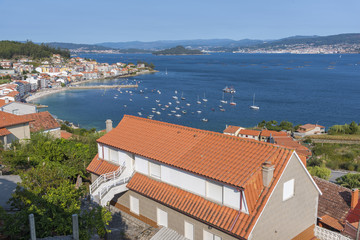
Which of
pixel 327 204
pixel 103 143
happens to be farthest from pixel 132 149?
pixel 327 204

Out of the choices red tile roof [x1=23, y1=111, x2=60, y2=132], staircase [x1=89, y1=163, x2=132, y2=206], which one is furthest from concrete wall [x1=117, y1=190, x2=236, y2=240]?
red tile roof [x1=23, y1=111, x2=60, y2=132]

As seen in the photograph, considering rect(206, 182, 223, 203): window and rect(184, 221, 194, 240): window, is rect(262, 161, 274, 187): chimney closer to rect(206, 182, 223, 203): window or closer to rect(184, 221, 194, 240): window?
rect(206, 182, 223, 203): window

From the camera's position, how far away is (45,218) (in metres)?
7.99

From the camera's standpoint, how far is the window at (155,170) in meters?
12.0

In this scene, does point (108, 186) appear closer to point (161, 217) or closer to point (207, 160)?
point (161, 217)

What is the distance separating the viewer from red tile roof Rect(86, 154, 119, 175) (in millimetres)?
13652

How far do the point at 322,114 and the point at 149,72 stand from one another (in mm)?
102968

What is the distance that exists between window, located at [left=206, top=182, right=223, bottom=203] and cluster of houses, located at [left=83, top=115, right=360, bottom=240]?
3 cm

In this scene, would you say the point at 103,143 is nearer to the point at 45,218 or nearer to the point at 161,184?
the point at 161,184

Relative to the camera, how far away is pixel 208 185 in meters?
10.4

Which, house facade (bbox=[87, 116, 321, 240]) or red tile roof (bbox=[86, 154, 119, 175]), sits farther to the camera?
red tile roof (bbox=[86, 154, 119, 175])

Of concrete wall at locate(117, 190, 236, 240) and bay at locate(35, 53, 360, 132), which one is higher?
concrete wall at locate(117, 190, 236, 240)

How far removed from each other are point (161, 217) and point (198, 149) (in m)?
2.75

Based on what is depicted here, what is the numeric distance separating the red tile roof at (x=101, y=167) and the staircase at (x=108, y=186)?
0.57m
